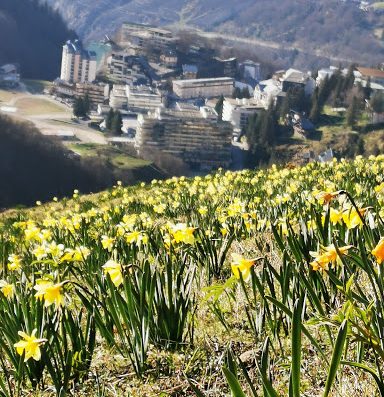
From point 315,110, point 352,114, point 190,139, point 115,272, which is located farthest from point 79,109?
point 115,272

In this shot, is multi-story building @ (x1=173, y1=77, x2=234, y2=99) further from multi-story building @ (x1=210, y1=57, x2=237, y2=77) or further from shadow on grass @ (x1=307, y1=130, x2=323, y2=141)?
shadow on grass @ (x1=307, y1=130, x2=323, y2=141)

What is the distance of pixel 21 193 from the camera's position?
53125 millimetres

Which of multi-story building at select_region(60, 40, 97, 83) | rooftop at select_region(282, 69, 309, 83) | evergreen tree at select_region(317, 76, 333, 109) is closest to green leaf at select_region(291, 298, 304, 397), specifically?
evergreen tree at select_region(317, 76, 333, 109)

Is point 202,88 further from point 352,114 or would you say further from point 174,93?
point 352,114

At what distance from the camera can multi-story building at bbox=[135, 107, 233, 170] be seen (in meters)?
76.9

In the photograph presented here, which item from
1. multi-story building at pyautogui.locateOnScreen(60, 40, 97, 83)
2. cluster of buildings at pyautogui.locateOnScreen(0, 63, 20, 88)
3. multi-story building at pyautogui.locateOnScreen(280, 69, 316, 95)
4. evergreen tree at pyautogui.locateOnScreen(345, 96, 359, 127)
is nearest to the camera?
evergreen tree at pyautogui.locateOnScreen(345, 96, 359, 127)

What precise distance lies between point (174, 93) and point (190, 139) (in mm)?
41589

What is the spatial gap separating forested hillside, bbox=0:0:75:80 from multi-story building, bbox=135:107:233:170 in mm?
42847

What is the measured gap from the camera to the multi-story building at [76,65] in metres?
111

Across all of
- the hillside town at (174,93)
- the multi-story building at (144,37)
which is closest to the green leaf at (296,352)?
the hillside town at (174,93)

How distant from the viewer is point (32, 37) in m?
118

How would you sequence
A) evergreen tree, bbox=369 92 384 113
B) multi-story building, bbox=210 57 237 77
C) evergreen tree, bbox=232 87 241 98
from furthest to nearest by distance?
multi-story building, bbox=210 57 237 77 → evergreen tree, bbox=232 87 241 98 → evergreen tree, bbox=369 92 384 113

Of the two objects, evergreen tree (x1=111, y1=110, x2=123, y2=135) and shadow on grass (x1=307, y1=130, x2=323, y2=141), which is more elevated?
shadow on grass (x1=307, y1=130, x2=323, y2=141)

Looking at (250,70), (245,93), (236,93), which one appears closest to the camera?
(245,93)
